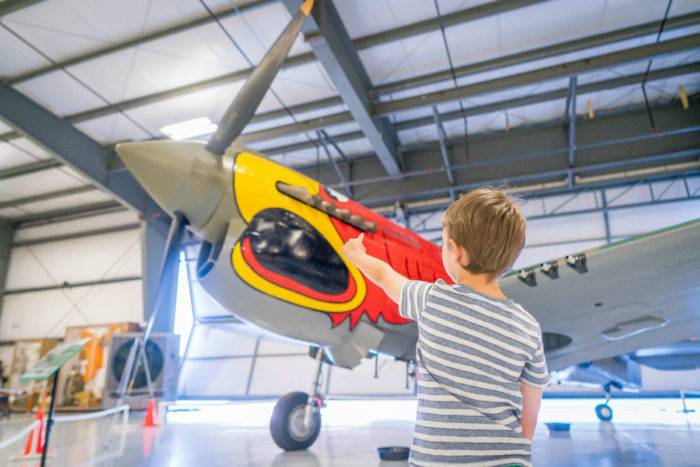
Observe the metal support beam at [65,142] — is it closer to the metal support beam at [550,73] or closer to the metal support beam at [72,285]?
the metal support beam at [72,285]

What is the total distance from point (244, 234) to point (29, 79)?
10.5 metres

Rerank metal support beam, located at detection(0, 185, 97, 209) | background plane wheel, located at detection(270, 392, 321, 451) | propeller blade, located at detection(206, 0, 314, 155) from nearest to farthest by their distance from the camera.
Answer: propeller blade, located at detection(206, 0, 314, 155) → background plane wheel, located at detection(270, 392, 321, 451) → metal support beam, located at detection(0, 185, 97, 209)

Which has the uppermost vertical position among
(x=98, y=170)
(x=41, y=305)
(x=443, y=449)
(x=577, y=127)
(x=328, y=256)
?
(x=577, y=127)

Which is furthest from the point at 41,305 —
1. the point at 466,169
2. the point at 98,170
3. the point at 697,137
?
the point at 697,137

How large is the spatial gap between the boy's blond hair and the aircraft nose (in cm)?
267

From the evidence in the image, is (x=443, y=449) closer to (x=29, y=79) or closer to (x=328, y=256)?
(x=328, y=256)

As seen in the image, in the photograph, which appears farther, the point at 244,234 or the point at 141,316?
the point at 141,316

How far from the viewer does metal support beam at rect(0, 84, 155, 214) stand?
421 inches

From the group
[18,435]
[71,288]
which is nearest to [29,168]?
[71,288]

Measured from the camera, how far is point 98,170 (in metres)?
13.0

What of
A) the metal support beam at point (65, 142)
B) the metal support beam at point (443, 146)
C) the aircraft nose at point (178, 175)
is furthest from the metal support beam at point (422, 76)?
the aircraft nose at point (178, 175)

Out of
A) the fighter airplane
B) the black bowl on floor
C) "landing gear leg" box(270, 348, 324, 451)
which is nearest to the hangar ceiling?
the fighter airplane

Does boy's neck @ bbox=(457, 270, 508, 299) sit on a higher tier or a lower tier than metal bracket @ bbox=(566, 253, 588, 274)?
lower

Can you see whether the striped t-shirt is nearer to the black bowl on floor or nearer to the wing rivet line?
the wing rivet line
